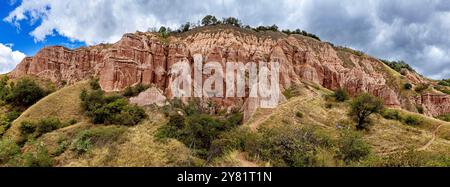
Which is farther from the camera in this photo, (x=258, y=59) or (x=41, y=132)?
(x=258, y=59)

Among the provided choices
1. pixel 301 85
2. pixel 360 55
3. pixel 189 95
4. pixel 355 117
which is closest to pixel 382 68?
pixel 360 55

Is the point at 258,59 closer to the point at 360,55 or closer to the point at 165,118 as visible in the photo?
the point at 165,118

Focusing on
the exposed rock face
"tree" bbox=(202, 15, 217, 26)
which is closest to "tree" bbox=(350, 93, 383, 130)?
the exposed rock face

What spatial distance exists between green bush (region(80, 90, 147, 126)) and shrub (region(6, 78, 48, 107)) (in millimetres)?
8754

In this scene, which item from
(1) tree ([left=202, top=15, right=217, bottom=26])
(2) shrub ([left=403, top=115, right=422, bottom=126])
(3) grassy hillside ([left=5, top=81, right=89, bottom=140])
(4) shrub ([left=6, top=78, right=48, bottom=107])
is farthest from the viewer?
(1) tree ([left=202, top=15, right=217, bottom=26])

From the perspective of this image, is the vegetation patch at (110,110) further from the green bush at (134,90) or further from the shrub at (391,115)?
the shrub at (391,115)

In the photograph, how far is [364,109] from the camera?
94.9 feet

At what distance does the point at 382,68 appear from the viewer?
66438 millimetres

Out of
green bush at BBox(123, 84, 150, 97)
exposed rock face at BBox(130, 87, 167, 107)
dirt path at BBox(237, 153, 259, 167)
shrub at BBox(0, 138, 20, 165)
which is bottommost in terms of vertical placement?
shrub at BBox(0, 138, 20, 165)

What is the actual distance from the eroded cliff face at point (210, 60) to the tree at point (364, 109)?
53.4 feet

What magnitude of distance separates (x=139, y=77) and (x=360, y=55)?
184ft

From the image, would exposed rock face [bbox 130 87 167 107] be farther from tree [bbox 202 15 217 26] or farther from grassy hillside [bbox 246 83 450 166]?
tree [bbox 202 15 217 26]

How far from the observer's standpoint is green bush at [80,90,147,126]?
31.1 m
